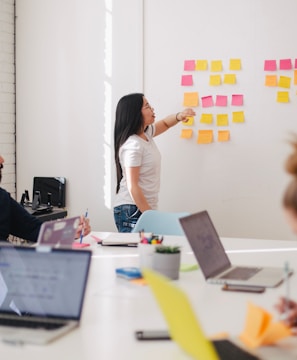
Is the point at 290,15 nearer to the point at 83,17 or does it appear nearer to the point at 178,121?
the point at 178,121

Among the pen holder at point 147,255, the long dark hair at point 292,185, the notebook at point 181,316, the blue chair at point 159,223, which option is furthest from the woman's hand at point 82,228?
the notebook at point 181,316

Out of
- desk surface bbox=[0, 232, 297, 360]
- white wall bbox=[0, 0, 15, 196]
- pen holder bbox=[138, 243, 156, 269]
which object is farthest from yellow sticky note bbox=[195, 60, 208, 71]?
pen holder bbox=[138, 243, 156, 269]

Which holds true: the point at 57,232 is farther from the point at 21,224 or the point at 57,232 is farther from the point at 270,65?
the point at 270,65

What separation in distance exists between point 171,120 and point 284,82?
2.60 feet

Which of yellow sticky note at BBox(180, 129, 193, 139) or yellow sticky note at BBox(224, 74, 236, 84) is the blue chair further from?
yellow sticky note at BBox(224, 74, 236, 84)

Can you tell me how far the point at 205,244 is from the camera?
2.15 meters

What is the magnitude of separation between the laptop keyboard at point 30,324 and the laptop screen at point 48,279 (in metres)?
0.03

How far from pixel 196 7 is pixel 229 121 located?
83 cm

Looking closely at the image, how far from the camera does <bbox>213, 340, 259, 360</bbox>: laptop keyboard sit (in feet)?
4.23

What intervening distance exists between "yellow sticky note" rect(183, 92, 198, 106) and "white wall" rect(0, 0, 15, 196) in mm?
1434

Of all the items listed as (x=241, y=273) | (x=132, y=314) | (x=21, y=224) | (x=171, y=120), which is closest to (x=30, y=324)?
(x=132, y=314)

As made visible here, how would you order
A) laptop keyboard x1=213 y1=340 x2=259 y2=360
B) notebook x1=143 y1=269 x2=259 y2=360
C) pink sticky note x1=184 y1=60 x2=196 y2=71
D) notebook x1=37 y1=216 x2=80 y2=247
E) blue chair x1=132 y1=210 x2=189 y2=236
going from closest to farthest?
notebook x1=143 y1=269 x2=259 y2=360
laptop keyboard x1=213 y1=340 x2=259 y2=360
notebook x1=37 y1=216 x2=80 y2=247
blue chair x1=132 y1=210 x2=189 y2=236
pink sticky note x1=184 y1=60 x2=196 y2=71

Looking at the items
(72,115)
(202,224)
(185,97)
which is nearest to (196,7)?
(185,97)

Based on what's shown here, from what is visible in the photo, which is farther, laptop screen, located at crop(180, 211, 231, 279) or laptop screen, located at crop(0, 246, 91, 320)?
laptop screen, located at crop(180, 211, 231, 279)
